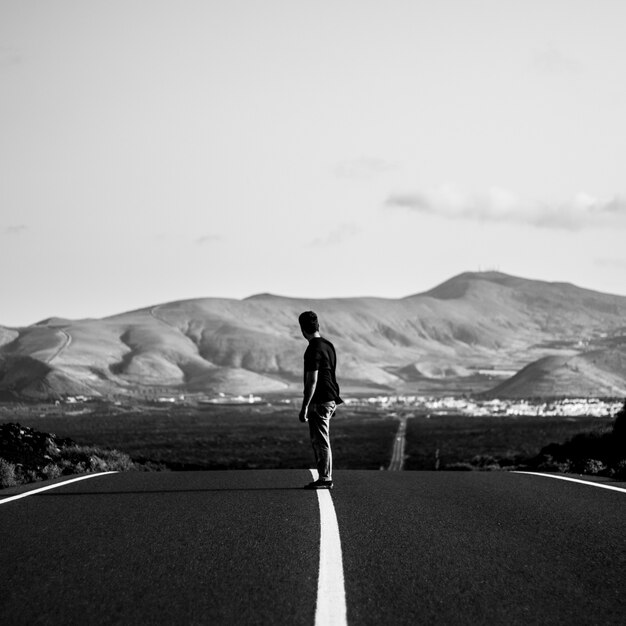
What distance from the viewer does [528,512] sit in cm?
1049

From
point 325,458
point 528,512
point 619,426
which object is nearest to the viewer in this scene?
point 528,512

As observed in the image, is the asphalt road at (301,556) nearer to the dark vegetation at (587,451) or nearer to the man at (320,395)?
the man at (320,395)

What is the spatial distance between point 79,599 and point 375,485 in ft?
25.0

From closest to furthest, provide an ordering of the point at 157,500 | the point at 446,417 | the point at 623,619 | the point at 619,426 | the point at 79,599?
the point at 623,619, the point at 79,599, the point at 157,500, the point at 619,426, the point at 446,417

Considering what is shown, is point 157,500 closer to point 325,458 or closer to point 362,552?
point 325,458

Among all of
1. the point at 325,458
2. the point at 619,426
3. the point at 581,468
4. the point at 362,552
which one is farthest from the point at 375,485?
the point at 619,426

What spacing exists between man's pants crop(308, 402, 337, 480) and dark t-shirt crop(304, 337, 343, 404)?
95 mm

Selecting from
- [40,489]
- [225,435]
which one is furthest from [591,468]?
[225,435]

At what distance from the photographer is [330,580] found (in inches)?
273

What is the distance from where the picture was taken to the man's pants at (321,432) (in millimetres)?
13078

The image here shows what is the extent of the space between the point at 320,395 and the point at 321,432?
0.47 meters

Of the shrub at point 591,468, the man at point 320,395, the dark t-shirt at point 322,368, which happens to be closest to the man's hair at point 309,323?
the man at point 320,395

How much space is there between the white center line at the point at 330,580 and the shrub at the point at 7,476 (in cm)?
682

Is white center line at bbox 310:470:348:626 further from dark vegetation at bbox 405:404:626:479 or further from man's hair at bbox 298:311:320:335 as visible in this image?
dark vegetation at bbox 405:404:626:479
